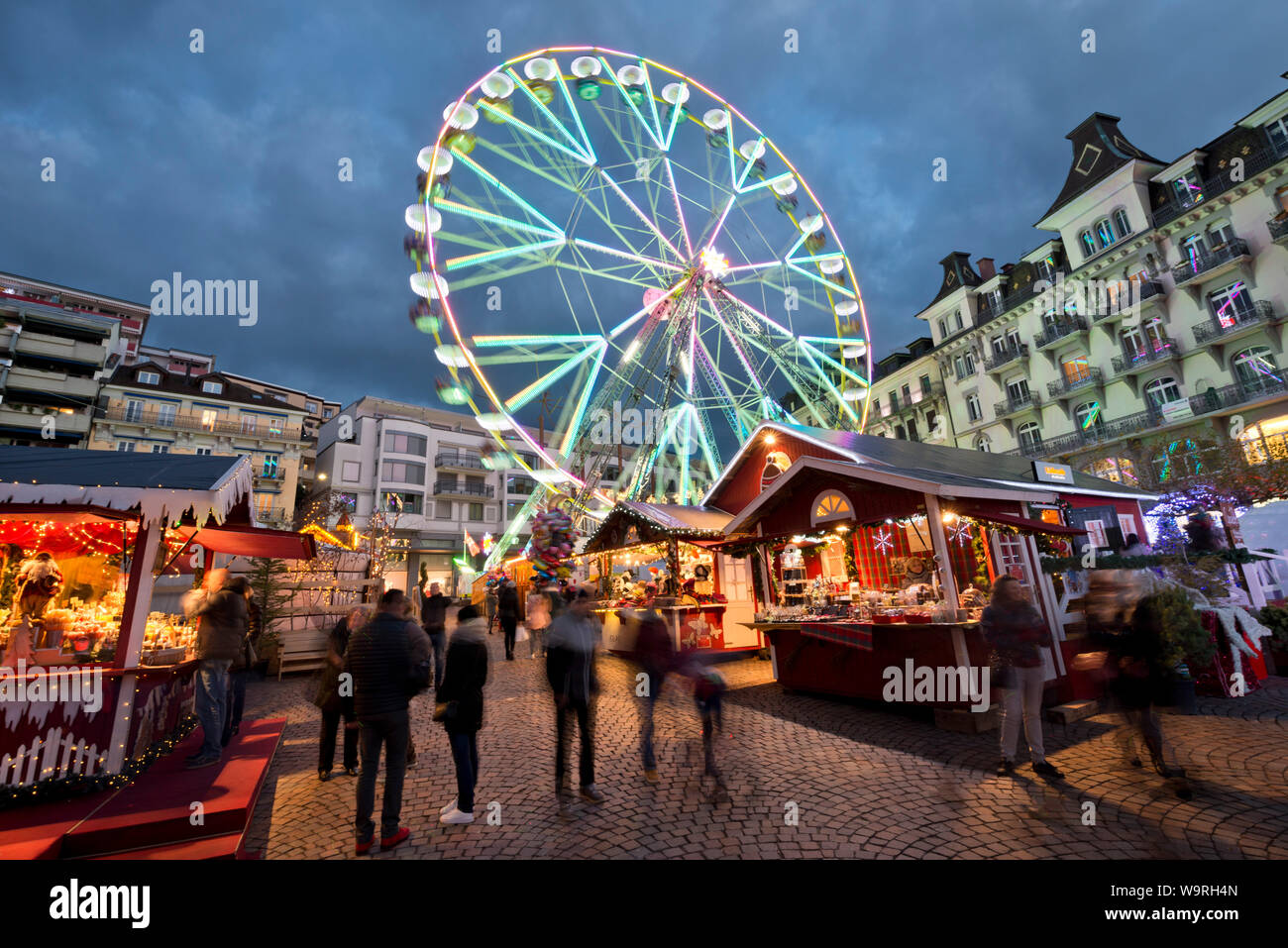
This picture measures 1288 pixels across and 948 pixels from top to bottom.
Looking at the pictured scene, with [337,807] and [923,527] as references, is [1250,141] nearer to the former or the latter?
[923,527]

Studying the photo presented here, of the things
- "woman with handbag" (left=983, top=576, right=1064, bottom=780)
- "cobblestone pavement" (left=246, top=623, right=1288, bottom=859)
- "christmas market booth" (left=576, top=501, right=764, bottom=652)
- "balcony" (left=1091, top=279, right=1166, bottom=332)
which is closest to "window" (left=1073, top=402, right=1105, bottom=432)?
"balcony" (left=1091, top=279, right=1166, bottom=332)

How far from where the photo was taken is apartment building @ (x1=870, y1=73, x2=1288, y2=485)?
19844 mm

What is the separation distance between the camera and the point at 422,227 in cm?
1321

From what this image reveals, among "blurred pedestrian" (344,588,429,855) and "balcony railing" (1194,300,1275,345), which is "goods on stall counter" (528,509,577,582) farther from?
"balcony railing" (1194,300,1275,345)

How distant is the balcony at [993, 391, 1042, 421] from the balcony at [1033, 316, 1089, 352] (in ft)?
8.39

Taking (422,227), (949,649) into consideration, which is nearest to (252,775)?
(949,649)

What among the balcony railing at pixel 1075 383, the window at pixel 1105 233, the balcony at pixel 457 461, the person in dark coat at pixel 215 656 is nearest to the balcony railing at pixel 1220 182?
the window at pixel 1105 233

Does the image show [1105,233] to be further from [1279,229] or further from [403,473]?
[403,473]

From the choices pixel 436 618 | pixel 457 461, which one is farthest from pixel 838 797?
pixel 457 461

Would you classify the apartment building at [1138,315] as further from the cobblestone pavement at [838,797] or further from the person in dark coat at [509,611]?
the person in dark coat at [509,611]

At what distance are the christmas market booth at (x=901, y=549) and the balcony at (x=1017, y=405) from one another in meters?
17.9

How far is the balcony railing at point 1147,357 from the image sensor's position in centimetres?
2258

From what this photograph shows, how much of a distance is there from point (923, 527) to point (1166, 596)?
5.09 meters

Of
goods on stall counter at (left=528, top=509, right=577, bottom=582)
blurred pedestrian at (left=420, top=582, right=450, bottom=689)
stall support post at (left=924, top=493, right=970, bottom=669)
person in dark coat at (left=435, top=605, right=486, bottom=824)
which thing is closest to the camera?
person in dark coat at (left=435, top=605, right=486, bottom=824)
